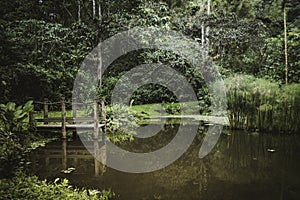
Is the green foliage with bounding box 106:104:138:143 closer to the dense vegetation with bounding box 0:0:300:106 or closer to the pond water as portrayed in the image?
the pond water

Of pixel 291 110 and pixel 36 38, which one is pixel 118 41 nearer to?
pixel 36 38

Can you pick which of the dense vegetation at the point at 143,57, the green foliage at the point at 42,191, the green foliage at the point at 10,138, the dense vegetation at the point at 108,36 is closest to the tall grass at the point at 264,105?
the dense vegetation at the point at 143,57

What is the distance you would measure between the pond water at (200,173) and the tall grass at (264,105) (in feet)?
2.60

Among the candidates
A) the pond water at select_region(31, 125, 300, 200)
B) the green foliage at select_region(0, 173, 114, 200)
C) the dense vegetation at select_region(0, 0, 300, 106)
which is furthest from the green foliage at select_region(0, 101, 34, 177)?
the dense vegetation at select_region(0, 0, 300, 106)

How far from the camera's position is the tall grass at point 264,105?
570 cm

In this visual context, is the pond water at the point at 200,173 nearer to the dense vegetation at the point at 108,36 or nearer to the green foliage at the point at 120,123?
the green foliage at the point at 120,123

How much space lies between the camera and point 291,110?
566 centimetres

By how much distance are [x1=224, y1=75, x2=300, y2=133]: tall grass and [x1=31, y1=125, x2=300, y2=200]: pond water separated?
79cm

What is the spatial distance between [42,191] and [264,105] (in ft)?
15.6

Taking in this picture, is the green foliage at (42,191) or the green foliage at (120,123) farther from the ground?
the green foliage at (120,123)

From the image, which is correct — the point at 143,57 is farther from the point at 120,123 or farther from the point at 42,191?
the point at 42,191

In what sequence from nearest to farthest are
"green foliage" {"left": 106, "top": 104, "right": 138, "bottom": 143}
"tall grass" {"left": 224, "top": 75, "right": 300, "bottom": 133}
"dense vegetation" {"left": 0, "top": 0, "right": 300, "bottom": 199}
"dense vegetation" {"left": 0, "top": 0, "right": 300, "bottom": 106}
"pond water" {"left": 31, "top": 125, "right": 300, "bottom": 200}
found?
"pond water" {"left": 31, "top": 125, "right": 300, "bottom": 200}
"tall grass" {"left": 224, "top": 75, "right": 300, "bottom": 133}
"dense vegetation" {"left": 0, "top": 0, "right": 300, "bottom": 199}
"green foliage" {"left": 106, "top": 104, "right": 138, "bottom": 143}
"dense vegetation" {"left": 0, "top": 0, "right": 300, "bottom": 106}

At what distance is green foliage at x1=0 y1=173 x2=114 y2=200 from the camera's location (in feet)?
8.63

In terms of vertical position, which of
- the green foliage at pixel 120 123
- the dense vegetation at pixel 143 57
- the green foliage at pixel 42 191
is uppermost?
the dense vegetation at pixel 143 57
